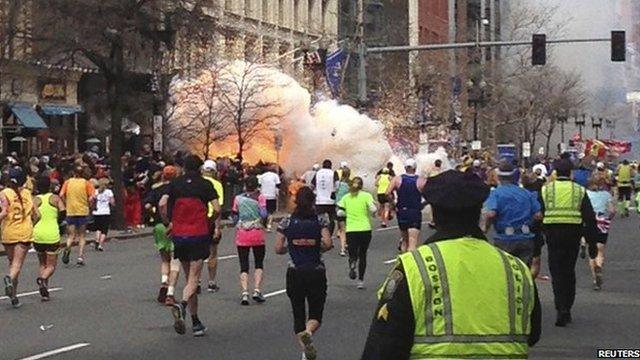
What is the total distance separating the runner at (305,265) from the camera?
12219mm

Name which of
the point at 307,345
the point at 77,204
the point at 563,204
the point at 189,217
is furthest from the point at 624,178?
the point at 307,345

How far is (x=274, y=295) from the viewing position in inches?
721

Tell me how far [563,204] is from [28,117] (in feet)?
110

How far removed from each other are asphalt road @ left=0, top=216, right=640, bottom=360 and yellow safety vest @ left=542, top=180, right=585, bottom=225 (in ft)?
3.81

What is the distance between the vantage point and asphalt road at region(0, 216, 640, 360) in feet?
43.0

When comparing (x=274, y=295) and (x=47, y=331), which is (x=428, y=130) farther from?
(x=47, y=331)

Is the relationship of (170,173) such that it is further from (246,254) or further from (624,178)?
(624,178)

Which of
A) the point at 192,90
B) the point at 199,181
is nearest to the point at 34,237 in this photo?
the point at 199,181

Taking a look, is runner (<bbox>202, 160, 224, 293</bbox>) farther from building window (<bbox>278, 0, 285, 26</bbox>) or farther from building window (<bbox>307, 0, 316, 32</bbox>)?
building window (<bbox>307, 0, 316, 32</bbox>)

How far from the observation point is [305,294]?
40.4ft

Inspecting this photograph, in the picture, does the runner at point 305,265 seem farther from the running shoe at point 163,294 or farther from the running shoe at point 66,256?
the running shoe at point 66,256

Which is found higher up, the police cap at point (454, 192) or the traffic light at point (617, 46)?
the traffic light at point (617, 46)

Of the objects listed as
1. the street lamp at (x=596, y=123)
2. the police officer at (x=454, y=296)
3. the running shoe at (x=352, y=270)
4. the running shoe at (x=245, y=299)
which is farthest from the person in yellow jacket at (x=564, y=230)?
A: the street lamp at (x=596, y=123)

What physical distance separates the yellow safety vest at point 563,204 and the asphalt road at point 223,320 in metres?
1.16
